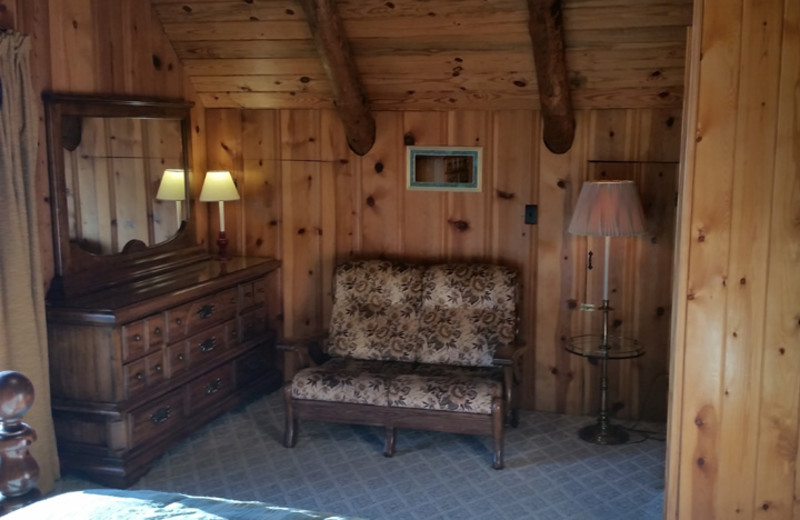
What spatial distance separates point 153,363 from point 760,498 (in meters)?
2.64

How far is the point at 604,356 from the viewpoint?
4.15 metres

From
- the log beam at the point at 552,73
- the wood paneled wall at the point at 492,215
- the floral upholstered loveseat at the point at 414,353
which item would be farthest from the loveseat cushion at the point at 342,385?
the log beam at the point at 552,73

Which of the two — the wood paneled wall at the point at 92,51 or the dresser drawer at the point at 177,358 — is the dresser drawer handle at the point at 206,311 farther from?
the wood paneled wall at the point at 92,51

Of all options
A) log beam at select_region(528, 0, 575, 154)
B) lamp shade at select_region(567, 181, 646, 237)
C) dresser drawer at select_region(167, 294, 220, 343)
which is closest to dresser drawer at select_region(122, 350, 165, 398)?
dresser drawer at select_region(167, 294, 220, 343)

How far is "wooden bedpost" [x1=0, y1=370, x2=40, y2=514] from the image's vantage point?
5.97 ft

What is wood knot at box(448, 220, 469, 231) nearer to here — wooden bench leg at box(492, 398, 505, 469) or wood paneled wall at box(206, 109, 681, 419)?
wood paneled wall at box(206, 109, 681, 419)

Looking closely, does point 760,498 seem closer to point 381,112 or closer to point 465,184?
point 465,184

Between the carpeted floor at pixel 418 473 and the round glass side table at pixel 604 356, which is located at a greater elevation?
the round glass side table at pixel 604 356

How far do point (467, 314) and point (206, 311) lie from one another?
140 cm

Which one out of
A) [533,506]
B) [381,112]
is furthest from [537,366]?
[381,112]

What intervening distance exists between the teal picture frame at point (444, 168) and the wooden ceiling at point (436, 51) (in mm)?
248

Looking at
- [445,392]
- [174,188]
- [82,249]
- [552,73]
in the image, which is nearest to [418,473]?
[445,392]

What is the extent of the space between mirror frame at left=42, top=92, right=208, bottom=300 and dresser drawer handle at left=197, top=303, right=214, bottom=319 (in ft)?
1.11

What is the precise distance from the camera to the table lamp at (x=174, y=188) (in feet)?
15.0
